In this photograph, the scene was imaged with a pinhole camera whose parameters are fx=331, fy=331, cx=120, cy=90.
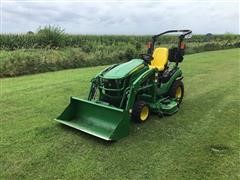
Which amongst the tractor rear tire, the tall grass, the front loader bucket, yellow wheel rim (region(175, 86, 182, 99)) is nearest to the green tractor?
the front loader bucket

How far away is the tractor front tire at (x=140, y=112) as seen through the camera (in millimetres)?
5480

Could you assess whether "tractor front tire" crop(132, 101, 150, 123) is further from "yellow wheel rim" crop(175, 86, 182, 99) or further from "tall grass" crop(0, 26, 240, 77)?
"tall grass" crop(0, 26, 240, 77)

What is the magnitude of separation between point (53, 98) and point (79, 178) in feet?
12.8

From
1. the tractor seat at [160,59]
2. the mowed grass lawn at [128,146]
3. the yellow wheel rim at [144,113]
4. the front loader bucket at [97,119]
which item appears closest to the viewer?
the mowed grass lawn at [128,146]

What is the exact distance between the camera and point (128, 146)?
15.6 feet

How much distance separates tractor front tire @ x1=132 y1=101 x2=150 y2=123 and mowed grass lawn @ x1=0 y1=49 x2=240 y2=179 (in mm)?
113

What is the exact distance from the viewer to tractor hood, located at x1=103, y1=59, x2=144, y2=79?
543cm

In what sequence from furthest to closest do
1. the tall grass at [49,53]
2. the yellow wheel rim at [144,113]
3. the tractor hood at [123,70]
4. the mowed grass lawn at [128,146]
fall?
the tall grass at [49,53] → the yellow wheel rim at [144,113] → the tractor hood at [123,70] → the mowed grass lawn at [128,146]

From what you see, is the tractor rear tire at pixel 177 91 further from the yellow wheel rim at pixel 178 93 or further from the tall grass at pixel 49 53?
the tall grass at pixel 49 53

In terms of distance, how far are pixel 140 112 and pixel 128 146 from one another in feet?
2.98

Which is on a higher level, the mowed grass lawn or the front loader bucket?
the front loader bucket

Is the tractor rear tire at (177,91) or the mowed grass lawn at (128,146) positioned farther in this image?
the tractor rear tire at (177,91)

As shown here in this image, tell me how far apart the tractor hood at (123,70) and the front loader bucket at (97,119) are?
21.3 inches

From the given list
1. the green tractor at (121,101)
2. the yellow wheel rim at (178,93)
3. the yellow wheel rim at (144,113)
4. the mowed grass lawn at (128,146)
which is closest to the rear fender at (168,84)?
the green tractor at (121,101)
